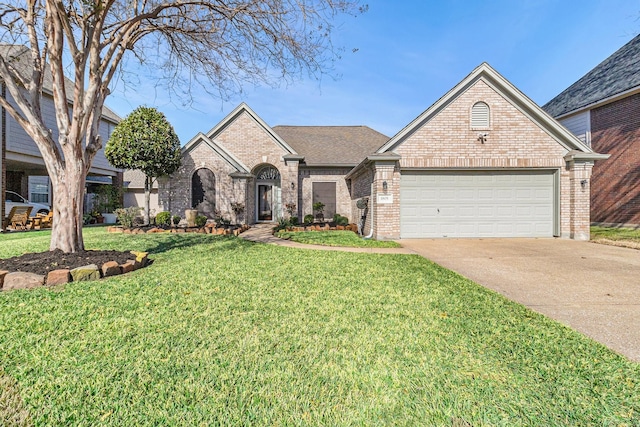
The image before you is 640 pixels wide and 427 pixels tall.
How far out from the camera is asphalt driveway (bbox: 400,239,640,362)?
3191 mm

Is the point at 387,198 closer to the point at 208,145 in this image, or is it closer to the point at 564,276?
the point at 564,276

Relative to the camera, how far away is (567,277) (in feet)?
16.8

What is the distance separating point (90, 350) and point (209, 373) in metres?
1.24

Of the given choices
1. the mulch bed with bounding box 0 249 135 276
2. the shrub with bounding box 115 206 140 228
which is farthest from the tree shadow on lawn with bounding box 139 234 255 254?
the shrub with bounding box 115 206 140 228

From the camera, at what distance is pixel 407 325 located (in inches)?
122

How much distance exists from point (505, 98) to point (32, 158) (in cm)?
1958

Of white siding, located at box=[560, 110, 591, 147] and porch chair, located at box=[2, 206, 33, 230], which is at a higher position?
white siding, located at box=[560, 110, 591, 147]

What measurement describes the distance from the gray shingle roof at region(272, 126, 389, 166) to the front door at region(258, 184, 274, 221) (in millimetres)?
2846

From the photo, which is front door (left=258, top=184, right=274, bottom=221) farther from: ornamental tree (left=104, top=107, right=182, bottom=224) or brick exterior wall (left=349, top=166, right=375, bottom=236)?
brick exterior wall (left=349, top=166, right=375, bottom=236)

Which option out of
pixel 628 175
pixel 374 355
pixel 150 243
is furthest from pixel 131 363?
pixel 628 175

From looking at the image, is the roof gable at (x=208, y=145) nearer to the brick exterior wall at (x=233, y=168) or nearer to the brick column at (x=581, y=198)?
the brick exterior wall at (x=233, y=168)

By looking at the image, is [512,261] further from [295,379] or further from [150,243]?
[150,243]

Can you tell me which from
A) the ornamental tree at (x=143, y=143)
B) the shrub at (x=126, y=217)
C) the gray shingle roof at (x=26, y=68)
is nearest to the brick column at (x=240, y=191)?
the ornamental tree at (x=143, y=143)

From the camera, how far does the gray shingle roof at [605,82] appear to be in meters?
13.0
